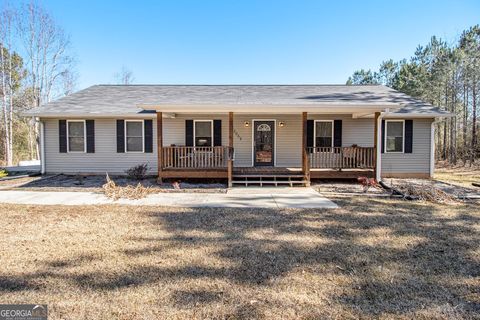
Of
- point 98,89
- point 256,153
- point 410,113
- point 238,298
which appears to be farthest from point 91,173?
point 410,113

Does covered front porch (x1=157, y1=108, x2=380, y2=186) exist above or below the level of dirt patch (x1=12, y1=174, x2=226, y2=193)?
above

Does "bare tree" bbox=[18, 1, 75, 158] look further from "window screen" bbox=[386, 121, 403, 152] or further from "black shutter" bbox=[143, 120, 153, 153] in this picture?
"window screen" bbox=[386, 121, 403, 152]

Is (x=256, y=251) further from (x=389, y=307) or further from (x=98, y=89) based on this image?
(x=98, y=89)

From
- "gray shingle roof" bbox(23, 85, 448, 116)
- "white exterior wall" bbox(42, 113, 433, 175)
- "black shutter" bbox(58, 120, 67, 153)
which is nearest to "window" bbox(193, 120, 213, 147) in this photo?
"white exterior wall" bbox(42, 113, 433, 175)

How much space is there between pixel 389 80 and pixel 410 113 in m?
28.0

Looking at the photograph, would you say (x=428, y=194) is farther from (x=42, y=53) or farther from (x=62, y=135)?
(x=42, y=53)

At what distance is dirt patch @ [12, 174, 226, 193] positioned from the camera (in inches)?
335

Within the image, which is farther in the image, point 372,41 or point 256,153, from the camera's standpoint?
point 372,41

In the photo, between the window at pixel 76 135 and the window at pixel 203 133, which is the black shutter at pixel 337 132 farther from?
the window at pixel 76 135

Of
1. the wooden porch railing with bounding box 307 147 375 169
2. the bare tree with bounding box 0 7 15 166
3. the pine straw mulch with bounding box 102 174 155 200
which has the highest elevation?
the bare tree with bounding box 0 7 15 166

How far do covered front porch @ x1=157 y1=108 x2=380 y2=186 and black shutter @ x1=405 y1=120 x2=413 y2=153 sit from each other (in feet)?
4.18

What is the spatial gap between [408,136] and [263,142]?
574 cm

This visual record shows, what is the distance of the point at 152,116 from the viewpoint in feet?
35.8

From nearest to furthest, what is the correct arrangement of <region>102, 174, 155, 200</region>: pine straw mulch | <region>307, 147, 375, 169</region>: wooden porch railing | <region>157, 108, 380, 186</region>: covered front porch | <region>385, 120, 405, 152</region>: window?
<region>102, 174, 155, 200</region>: pine straw mulch
<region>157, 108, 380, 186</region>: covered front porch
<region>307, 147, 375, 169</region>: wooden porch railing
<region>385, 120, 405, 152</region>: window
